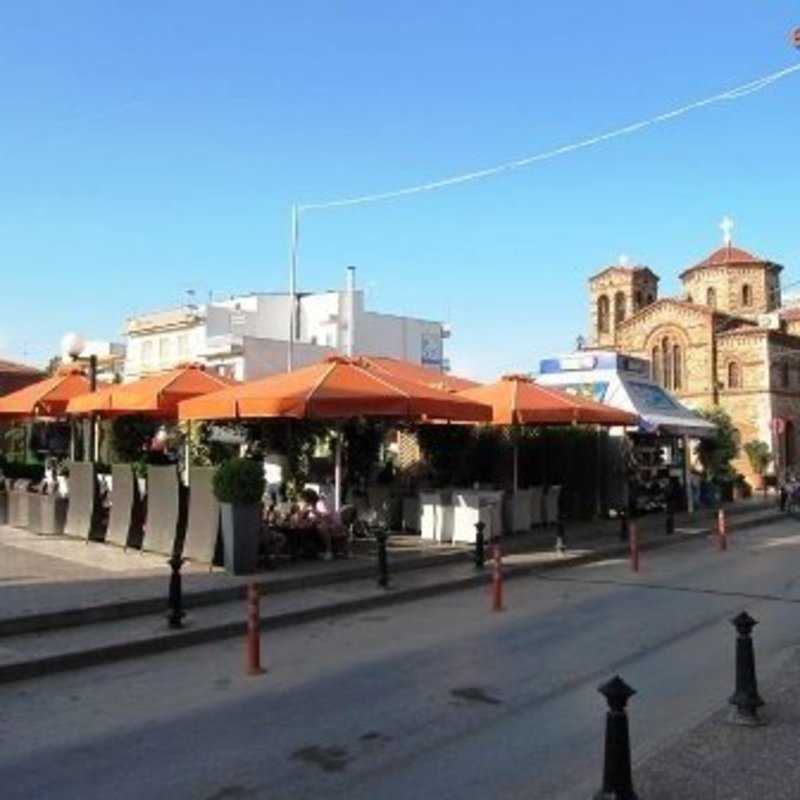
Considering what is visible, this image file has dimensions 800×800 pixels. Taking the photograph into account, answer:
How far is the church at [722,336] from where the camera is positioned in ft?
199

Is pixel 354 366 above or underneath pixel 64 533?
above

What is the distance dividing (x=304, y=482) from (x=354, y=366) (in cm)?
300

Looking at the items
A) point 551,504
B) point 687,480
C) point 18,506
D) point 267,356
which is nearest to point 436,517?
point 551,504

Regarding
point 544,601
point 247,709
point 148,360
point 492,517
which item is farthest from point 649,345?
point 247,709

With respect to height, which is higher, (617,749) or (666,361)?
(666,361)

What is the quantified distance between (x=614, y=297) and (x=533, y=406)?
175ft

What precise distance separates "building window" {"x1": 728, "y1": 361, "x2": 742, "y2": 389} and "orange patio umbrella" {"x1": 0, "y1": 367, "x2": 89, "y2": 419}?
46686 millimetres

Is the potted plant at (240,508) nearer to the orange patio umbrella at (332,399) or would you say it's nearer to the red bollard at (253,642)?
the orange patio umbrella at (332,399)

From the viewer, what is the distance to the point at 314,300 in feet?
233

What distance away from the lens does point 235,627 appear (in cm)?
1154

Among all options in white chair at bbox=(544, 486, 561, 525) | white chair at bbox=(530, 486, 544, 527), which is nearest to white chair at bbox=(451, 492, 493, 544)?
white chair at bbox=(530, 486, 544, 527)

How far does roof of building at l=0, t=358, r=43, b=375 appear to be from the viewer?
72.7m

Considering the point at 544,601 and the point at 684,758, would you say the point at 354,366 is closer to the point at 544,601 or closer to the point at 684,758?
the point at 544,601

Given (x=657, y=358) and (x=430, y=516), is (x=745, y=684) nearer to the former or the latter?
(x=430, y=516)
